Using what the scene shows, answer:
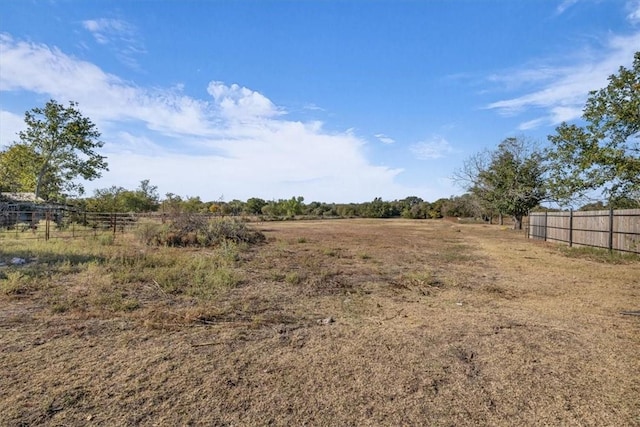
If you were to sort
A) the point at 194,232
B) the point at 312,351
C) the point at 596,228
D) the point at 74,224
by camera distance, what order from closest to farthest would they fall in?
the point at 312,351, the point at 596,228, the point at 194,232, the point at 74,224

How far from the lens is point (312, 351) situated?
407 centimetres

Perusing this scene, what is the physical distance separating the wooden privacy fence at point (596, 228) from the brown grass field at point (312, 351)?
5.56 m

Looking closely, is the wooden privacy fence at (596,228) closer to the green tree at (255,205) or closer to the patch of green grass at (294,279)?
the patch of green grass at (294,279)

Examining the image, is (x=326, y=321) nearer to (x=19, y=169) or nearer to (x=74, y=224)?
(x=74, y=224)

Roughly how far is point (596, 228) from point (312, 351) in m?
16.0

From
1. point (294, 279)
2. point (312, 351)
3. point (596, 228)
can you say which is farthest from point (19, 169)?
point (596, 228)

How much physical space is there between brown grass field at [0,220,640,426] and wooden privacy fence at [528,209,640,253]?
5563 millimetres

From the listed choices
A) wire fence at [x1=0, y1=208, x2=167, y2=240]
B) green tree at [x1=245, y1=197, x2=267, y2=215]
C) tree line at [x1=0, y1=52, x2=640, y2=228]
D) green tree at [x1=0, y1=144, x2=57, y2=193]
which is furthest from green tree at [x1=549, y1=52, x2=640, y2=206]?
green tree at [x1=245, y1=197, x2=267, y2=215]

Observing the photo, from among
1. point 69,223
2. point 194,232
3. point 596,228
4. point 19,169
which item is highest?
point 19,169

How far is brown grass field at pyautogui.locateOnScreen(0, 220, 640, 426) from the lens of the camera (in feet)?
9.42

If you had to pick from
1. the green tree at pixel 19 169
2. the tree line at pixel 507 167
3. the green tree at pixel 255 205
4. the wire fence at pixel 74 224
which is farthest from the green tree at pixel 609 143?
the green tree at pixel 255 205

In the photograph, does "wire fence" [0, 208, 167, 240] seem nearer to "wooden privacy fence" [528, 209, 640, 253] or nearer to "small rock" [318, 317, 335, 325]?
"small rock" [318, 317, 335, 325]

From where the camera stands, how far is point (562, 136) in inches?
539

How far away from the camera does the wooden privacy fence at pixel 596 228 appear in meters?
12.5
